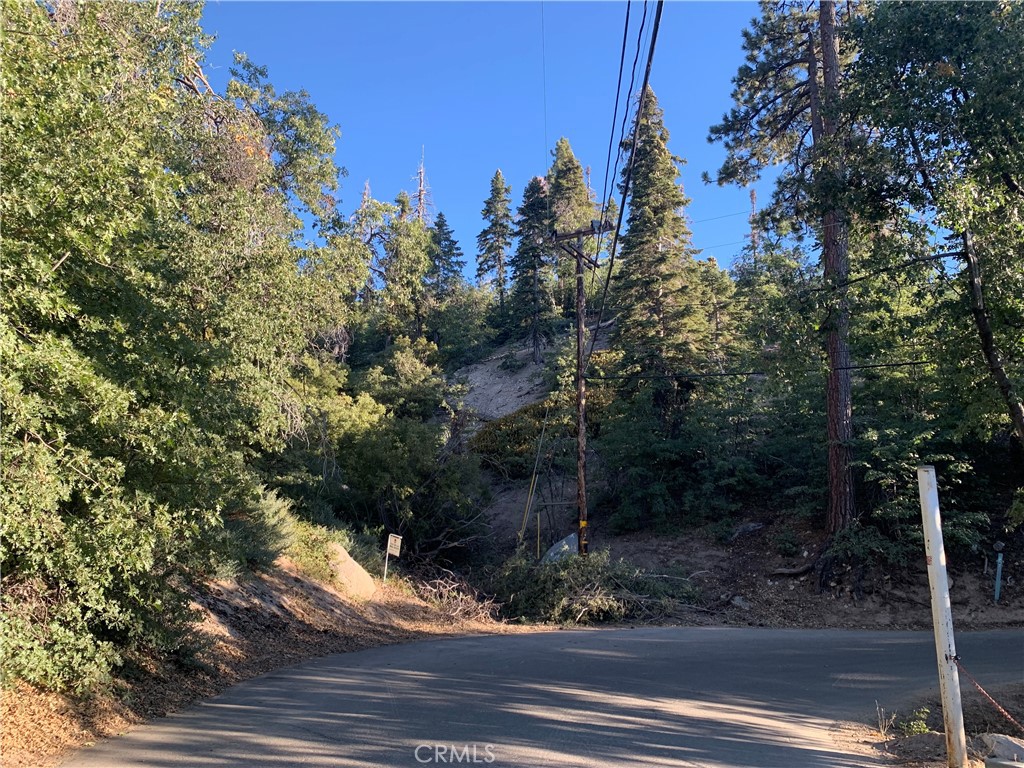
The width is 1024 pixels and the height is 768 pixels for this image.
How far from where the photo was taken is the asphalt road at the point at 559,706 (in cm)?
603

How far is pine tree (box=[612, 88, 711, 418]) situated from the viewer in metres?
28.1

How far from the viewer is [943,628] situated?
5508mm

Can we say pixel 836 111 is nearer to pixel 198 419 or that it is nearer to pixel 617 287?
pixel 198 419

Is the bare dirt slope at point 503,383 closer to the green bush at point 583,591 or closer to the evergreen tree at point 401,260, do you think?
the evergreen tree at point 401,260

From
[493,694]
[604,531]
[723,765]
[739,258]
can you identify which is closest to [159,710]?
[493,694]

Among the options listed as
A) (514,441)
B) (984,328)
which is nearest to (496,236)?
(514,441)

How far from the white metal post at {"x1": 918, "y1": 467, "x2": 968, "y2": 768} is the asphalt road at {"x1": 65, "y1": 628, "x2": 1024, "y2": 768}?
823 millimetres

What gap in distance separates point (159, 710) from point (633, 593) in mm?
12888

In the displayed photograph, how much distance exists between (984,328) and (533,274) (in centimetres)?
4407

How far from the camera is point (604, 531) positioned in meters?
27.2

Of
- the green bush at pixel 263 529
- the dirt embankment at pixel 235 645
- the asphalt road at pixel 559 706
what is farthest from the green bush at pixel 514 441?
the asphalt road at pixel 559 706

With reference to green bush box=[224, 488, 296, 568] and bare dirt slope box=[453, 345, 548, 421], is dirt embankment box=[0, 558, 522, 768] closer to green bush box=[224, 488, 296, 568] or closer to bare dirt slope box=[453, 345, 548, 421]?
green bush box=[224, 488, 296, 568]

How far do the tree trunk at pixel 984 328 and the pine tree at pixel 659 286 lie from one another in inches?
732

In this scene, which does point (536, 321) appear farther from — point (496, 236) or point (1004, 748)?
point (1004, 748)
